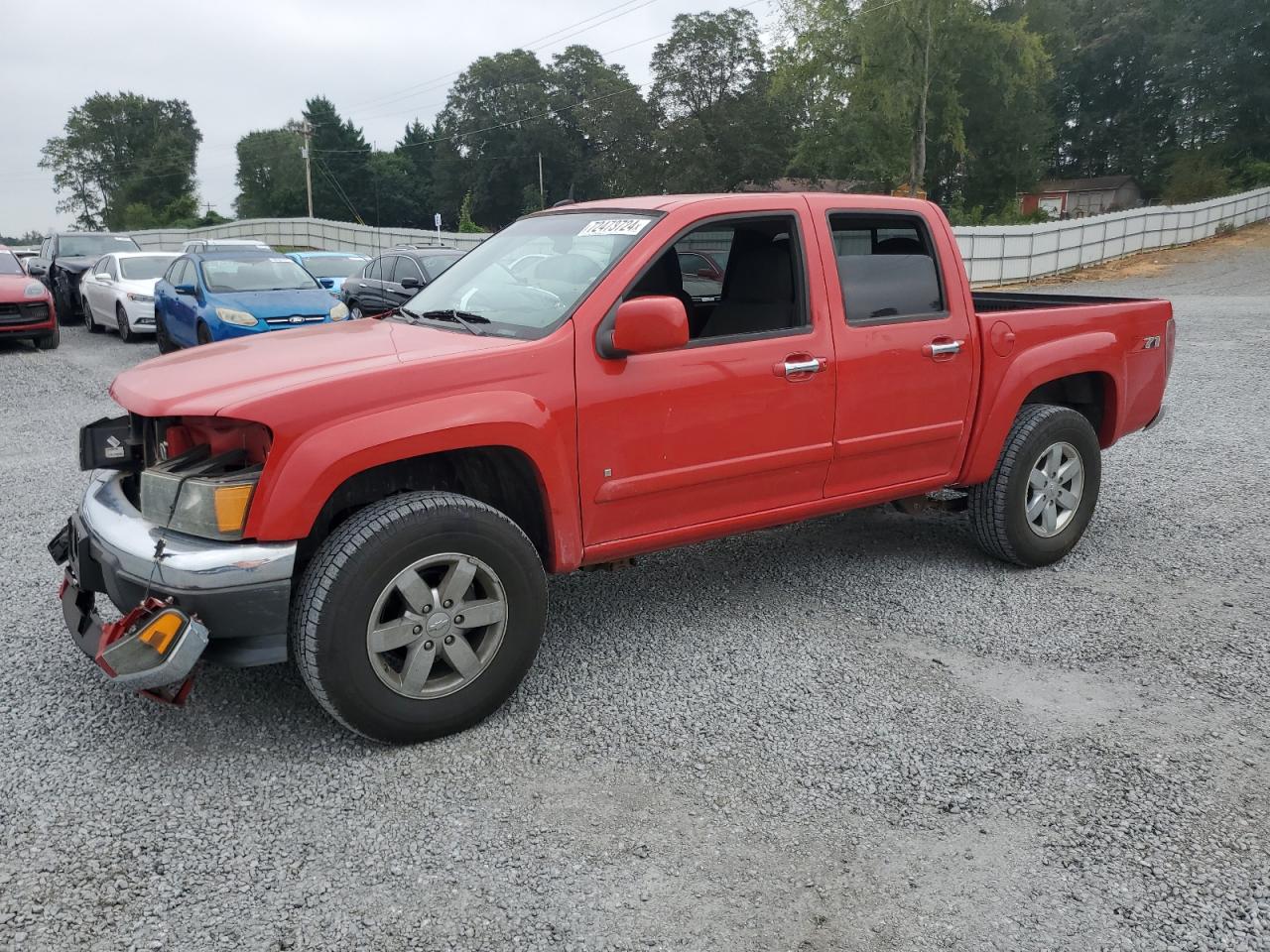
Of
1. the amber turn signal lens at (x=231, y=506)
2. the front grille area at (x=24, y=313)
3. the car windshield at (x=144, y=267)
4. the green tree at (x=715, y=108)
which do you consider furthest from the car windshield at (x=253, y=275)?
the green tree at (x=715, y=108)

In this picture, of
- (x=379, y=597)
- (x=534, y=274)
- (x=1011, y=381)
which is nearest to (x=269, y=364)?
(x=379, y=597)

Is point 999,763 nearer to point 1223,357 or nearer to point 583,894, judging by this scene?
point 583,894

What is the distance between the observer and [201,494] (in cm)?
311

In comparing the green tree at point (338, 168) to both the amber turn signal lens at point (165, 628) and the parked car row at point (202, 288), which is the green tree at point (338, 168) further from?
the amber turn signal lens at point (165, 628)

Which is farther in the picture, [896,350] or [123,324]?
[123,324]

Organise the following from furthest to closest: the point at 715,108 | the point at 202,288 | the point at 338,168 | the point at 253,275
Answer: the point at 338,168 < the point at 715,108 < the point at 253,275 < the point at 202,288

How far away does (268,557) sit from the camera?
10.1ft

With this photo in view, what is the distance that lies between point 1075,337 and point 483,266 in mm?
2948

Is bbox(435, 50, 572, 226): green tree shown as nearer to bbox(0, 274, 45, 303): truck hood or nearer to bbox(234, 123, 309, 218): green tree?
bbox(234, 123, 309, 218): green tree

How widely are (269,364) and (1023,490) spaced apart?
3516mm

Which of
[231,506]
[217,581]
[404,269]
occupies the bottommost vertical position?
[217,581]

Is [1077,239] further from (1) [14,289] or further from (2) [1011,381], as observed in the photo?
(2) [1011,381]

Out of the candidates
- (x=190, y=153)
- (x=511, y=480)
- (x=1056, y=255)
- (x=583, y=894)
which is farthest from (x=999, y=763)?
(x=190, y=153)

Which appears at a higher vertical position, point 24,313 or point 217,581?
point 24,313
